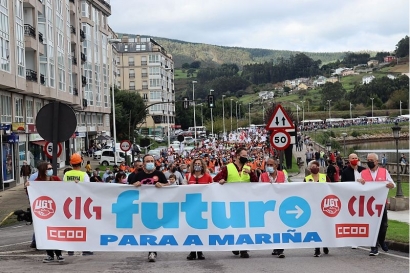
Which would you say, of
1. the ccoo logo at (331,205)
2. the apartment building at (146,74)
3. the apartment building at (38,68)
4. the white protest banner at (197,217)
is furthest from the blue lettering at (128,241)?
the apartment building at (146,74)

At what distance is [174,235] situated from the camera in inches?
460

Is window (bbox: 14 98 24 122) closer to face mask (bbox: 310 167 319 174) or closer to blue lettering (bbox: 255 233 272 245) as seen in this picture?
face mask (bbox: 310 167 319 174)

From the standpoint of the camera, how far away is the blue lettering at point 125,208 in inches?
463

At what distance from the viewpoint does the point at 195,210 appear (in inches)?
466

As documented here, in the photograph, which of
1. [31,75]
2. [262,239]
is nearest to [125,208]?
[262,239]

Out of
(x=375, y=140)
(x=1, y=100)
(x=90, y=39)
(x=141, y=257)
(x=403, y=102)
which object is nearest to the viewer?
(x=141, y=257)

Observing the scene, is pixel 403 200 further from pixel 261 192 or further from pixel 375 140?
pixel 375 140

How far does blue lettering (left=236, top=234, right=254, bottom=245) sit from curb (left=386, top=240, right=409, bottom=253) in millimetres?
3374

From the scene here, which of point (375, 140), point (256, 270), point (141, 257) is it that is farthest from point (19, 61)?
point (375, 140)

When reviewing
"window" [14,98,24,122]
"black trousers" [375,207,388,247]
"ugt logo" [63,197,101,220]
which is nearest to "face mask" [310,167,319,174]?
"black trousers" [375,207,388,247]

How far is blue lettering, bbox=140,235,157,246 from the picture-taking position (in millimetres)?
11689

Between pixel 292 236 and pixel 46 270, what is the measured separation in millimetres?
4097

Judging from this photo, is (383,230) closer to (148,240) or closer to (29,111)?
(148,240)

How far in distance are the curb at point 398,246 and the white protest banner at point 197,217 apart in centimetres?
153
